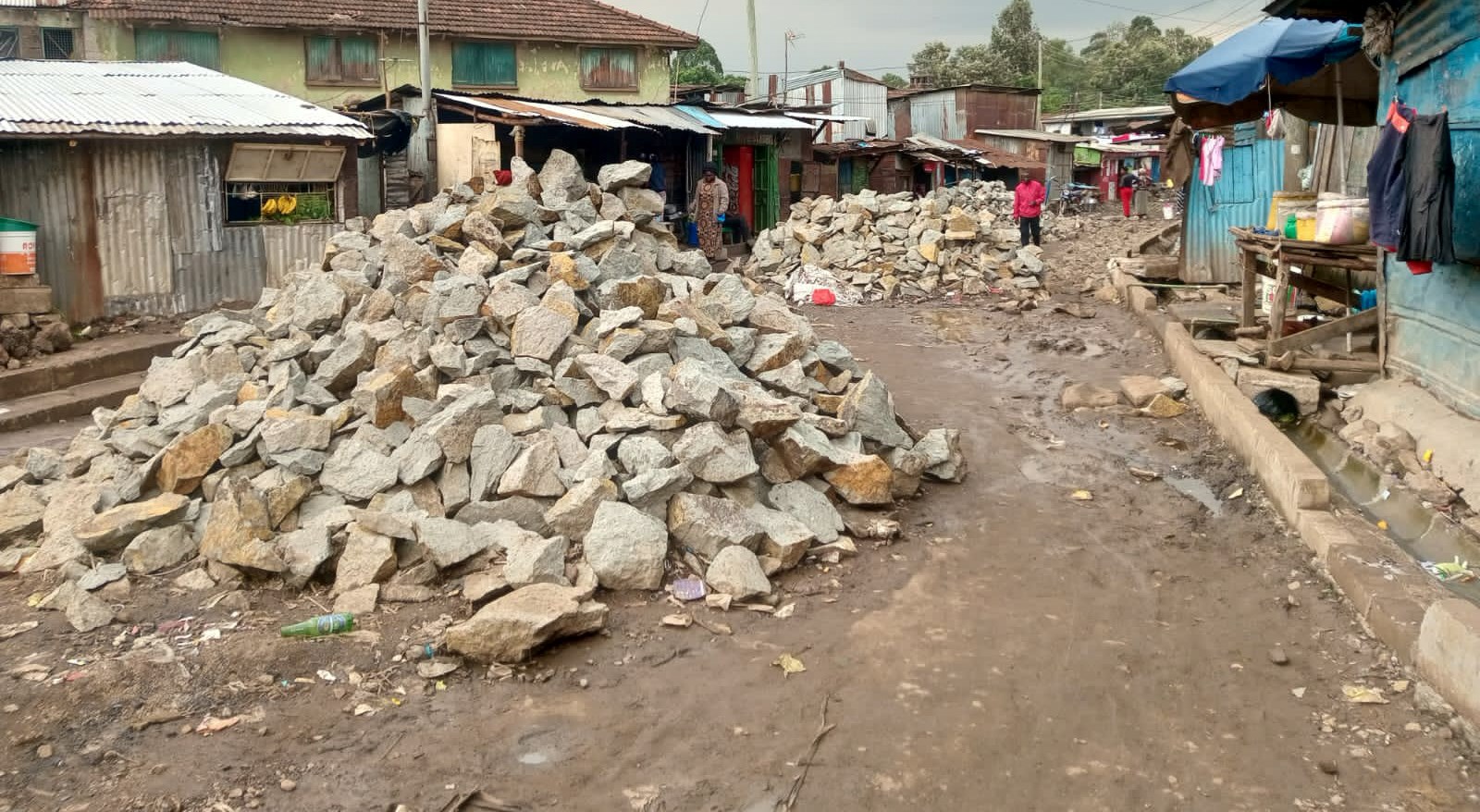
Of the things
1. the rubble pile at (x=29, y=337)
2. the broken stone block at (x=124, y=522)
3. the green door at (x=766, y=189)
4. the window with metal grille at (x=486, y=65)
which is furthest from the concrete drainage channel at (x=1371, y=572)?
the window with metal grille at (x=486, y=65)

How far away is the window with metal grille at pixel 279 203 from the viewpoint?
13180 mm

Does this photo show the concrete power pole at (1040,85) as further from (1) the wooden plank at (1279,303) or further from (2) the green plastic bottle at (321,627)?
(2) the green plastic bottle at (321,627)

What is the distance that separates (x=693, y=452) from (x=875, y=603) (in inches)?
51.4

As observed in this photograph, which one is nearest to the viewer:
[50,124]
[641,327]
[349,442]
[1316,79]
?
[349,442]

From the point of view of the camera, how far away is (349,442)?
622cm

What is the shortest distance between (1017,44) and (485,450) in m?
54.7

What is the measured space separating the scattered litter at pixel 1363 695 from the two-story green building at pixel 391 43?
68.8 ft

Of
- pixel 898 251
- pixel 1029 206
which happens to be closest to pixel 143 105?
pixel 898 251

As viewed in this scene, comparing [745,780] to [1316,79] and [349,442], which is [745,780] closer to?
[349,442]

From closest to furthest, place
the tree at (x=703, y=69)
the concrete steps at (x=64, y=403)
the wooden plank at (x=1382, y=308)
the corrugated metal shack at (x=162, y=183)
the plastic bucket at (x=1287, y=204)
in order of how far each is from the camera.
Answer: the wooden plank at (x=1382, y=308), the plastic bucket at (x=1287, y=204), the concrete steps at (x=64, y=403), the corrugated metal shack at (x=162, y=183), the tree at (x=703, y=69)

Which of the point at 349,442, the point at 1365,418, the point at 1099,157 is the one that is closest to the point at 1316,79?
the point at 1365,418

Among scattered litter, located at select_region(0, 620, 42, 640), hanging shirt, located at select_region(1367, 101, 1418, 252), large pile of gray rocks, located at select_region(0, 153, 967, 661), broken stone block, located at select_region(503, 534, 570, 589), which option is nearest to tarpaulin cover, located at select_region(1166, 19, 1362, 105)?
hanging shirt, located at select_region(1367, 101, 1418, 252)

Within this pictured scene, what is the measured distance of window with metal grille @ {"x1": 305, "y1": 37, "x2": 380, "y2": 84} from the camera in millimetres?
21516

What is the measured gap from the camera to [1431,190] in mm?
6312
